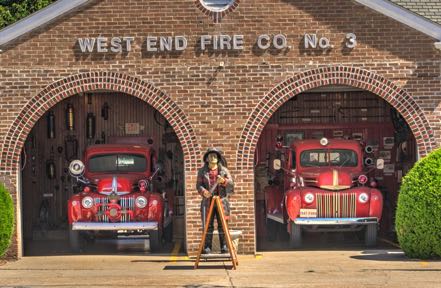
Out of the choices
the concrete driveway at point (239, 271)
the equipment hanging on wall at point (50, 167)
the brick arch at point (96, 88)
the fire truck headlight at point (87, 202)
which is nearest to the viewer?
the concrete driveway at point (239, 271)

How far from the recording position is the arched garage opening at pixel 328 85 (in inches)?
741

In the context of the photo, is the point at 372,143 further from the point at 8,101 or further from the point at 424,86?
the point at 8,101

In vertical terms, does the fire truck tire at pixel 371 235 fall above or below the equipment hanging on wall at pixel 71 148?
below

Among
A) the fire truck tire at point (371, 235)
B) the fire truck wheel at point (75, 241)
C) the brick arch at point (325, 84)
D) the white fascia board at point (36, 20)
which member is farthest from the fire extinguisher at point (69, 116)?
the fire truck tire at point (371, 235)

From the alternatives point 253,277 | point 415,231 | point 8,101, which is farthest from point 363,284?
point 8,101

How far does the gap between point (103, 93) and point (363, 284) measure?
10474 millimetres

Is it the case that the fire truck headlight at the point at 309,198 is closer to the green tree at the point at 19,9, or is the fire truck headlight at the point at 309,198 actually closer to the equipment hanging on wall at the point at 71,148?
the equipment hanging on wall at the point at 71,148

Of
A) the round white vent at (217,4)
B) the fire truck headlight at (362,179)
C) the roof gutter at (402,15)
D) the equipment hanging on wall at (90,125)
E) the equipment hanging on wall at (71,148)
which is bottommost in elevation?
the fire truck headlight at (362,179)

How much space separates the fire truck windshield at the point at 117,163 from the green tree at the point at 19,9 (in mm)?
13894

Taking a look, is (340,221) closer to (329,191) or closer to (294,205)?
(329,191)

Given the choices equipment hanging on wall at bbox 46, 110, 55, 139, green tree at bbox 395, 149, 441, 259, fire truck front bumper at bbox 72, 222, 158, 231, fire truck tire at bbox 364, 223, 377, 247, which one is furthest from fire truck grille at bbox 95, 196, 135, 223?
green tree at bbox 395, 149, 441, 259

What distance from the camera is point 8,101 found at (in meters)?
18.8

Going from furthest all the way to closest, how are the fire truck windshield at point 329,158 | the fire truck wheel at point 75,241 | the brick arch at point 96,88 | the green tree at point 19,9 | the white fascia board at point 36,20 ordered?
1. the green tree at point 19,9
2. the fire truck windshield at point 329,158
3. the fire truck wheel at point 75,241
4. the brick arch at point 96,88
5. the white fascia board at point 36,20

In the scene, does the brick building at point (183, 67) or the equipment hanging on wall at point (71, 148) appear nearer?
the brick building at point (183, 67)
